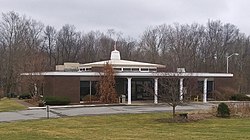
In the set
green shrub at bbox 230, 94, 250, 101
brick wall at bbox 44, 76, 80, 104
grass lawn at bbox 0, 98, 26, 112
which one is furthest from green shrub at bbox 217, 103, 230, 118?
green shrub at bbox 230, 94, 250, 101

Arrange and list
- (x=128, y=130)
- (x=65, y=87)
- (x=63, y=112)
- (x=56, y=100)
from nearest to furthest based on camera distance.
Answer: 1. (x=128, y=130)
2. (x=63, y=112)
3. (x=56, y=100)
4. (x=65, y=87)

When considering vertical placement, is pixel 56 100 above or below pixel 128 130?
above

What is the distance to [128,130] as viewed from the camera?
1973 centimetres

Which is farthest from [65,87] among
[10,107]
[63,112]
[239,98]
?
[239,98]

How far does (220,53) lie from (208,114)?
160ft

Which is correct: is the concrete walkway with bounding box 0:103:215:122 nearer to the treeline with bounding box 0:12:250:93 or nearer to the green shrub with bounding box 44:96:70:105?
the green shrub with bounding box 44:96:70:105

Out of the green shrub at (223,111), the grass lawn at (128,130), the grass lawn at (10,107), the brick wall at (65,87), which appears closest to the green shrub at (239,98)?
the brick wall at (65,87)

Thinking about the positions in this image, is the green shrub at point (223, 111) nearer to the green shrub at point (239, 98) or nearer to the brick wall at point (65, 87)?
the brick wall at point (65, 87)

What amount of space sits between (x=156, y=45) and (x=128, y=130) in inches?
2460

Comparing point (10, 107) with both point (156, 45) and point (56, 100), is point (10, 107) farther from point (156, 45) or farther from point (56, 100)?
point (156, 45)

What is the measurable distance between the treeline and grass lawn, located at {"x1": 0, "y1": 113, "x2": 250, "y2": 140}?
4184 centimetres

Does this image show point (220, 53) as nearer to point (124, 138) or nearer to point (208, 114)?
point (208, 114)

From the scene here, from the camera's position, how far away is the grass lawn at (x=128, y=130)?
55.8 ft

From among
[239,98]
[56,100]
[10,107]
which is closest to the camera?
[10,107]
